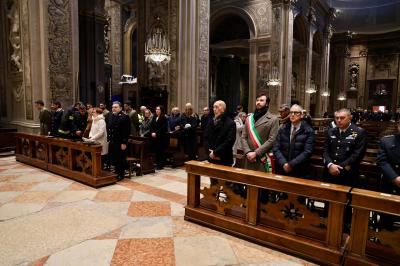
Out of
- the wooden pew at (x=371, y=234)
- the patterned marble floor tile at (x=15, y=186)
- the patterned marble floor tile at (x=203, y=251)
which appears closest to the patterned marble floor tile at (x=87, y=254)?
the patterned marble floor tile at (x=203, y=251)

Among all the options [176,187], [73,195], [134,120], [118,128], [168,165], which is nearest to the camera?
[73,195]

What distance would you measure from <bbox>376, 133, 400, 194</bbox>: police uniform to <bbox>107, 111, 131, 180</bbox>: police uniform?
434 centimetres

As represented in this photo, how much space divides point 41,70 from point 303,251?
7.50 meters

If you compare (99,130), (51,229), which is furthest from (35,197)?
(99,130)

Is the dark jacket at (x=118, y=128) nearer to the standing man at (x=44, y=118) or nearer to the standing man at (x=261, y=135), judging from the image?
the standing man at (x=44, y=118)

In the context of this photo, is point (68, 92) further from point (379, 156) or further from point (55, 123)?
point (379, 156)

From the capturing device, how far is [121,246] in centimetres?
299

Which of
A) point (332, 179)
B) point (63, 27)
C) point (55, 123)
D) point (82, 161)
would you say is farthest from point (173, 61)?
point (332, 179)

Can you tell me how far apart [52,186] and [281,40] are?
14.1 m

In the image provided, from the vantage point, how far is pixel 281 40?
50.6 feet

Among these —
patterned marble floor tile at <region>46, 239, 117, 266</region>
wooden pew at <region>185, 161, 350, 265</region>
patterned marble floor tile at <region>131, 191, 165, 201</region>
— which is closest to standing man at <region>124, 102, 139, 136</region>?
patterned marble floor tile at <region>131, 191, 165, 201</region>

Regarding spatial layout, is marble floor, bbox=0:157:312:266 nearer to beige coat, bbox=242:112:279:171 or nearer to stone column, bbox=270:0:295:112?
beige coat, bbox=242:112:279:171

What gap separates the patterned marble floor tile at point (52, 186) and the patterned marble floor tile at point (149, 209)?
64.8 inches

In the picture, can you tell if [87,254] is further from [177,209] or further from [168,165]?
[168,165]
